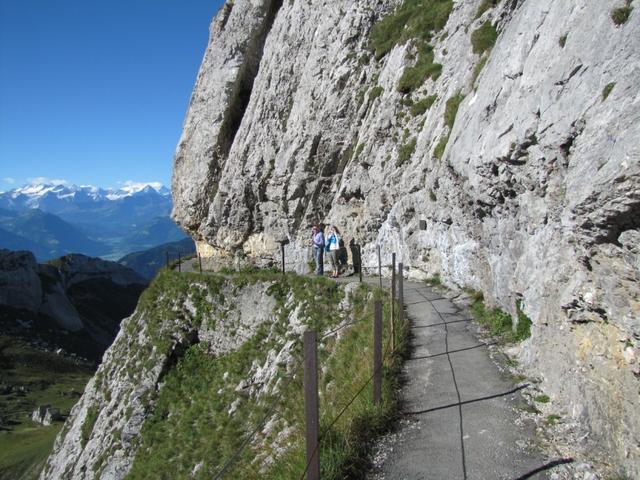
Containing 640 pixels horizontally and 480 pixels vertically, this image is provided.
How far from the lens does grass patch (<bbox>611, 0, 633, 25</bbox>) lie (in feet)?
22.1

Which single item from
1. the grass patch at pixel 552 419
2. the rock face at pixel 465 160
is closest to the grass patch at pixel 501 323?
the rock face at pixel 465 160

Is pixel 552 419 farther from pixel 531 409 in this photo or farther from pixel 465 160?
pixel 465 160

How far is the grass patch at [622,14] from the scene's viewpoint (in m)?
6.74

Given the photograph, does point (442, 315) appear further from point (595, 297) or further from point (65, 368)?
point (65, 368)

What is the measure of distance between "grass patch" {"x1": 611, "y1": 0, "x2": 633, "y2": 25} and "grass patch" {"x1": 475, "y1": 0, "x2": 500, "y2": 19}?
565 inches

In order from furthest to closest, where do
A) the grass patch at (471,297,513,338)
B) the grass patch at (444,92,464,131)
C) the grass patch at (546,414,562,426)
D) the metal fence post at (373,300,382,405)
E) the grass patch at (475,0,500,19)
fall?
the grass patch at (475,0,500,19)
the grass patch at (444,92,464,131)
the grass patch at (471,297,513,338)
the metal fence post at (373,300,382,405)
the grass patch at (546,414,562,426)

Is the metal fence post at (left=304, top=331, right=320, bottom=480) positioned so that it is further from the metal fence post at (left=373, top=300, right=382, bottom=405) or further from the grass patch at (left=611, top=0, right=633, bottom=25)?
the grass patch at (left=611, top=0, right=633, bottom=25)

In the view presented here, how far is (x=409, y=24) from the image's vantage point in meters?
25.6

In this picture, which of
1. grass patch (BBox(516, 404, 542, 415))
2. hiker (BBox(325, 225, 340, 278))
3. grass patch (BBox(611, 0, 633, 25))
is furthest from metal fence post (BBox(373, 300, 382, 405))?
hiker (BBox(325, 225, 340, 278))

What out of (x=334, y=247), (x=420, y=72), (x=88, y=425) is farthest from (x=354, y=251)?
(x=88, y=425)

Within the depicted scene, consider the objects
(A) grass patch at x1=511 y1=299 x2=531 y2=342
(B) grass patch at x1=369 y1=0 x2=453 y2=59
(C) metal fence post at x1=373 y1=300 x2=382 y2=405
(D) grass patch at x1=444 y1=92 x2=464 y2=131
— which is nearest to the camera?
(C) metal fence post at x1=373 y1=300 x2=382 y2=405

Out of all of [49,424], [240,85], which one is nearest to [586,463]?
[240,85]

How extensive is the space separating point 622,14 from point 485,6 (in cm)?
1508

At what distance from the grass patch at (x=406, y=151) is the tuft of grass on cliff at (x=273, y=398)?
731 cm
